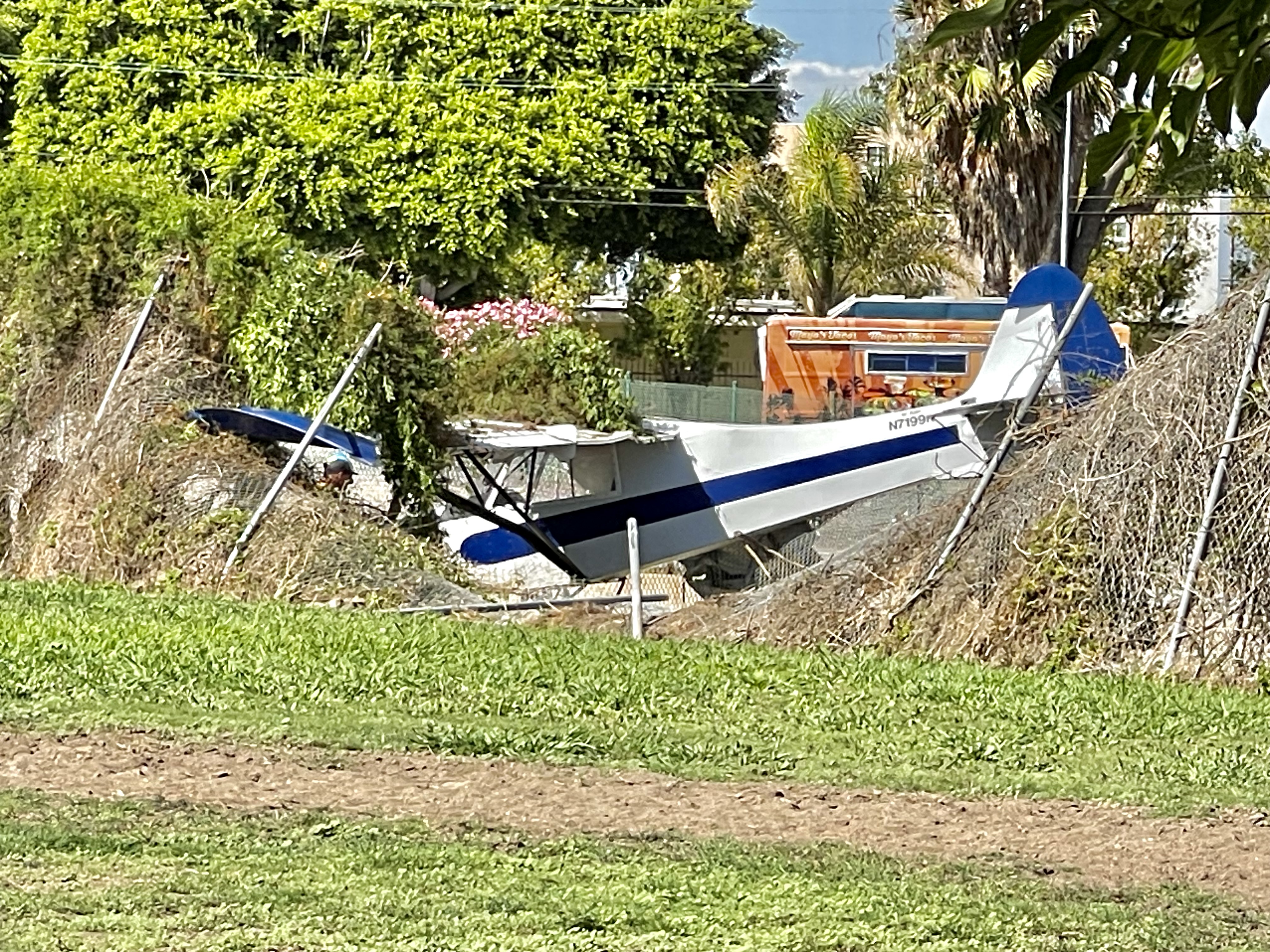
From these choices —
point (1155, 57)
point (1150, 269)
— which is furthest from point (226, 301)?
point (1150, 269)

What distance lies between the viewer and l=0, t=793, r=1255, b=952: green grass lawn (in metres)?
5.66

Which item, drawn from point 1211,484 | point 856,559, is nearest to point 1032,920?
point 1211,484

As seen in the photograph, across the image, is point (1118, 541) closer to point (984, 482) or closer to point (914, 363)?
point (984, 482)

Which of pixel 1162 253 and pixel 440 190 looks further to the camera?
pixel 1162 253

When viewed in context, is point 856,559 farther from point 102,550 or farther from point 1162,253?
point 1162,253

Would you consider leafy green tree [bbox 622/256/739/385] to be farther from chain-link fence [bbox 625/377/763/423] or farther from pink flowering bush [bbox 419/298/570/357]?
pink flowering bush [bbox 419/298/570/357]

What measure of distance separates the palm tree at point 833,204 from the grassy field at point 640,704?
21.2 m

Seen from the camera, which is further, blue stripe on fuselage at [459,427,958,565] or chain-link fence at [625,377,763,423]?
chain-link fence at [625,377,763,423]

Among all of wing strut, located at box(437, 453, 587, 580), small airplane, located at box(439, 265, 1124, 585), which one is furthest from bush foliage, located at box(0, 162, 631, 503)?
small airplane, located at box(439, 265, 1124, 585)

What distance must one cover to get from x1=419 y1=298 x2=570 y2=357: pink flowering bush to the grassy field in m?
5.97

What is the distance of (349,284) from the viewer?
55.6ft

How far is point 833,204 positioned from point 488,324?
1485cm

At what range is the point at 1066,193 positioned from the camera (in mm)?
27812

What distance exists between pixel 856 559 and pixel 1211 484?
2505 millimetres
